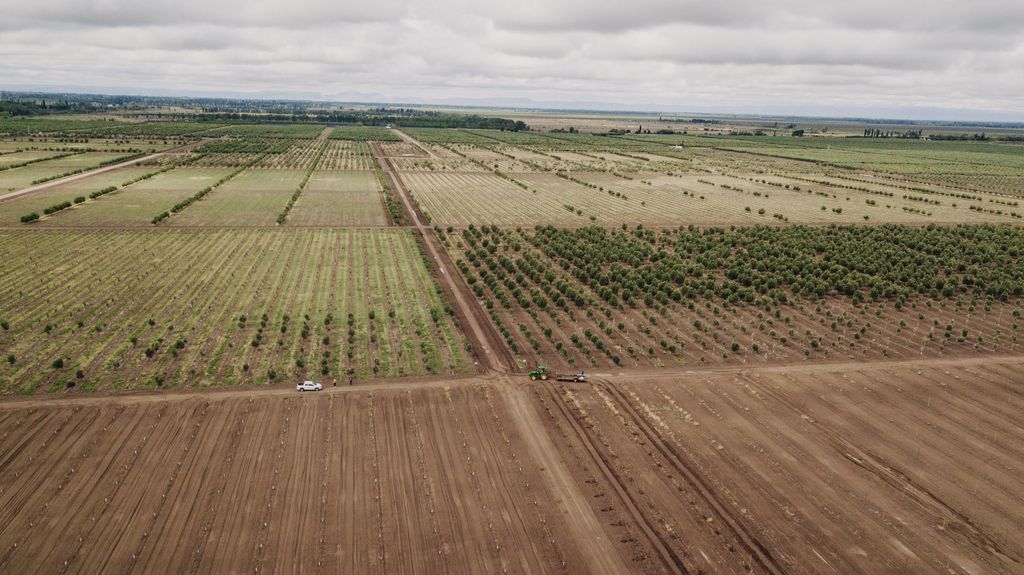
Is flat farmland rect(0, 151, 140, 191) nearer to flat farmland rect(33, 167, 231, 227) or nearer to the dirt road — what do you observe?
flat farmland rect(33, 167, 231, 227)

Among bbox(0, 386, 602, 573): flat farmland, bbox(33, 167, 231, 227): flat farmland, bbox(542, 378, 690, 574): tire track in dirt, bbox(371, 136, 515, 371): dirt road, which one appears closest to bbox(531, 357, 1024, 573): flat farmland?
bbox(542, 378, 690, 574): tire track in dirt

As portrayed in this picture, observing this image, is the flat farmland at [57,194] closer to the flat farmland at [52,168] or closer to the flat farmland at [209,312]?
the flat farmland at [52,168]

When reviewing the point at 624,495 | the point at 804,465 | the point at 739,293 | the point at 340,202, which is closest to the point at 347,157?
the point at 340,202

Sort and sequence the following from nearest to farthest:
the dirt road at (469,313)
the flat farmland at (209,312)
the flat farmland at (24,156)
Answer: the flat farmland at (209,312)
the dirt road at (469,313)
the flat farmland at (24,156)

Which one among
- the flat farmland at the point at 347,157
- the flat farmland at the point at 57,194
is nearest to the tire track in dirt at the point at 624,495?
the flat farmland at the point at 57,194

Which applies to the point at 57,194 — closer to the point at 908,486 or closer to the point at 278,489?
the point at 278,489

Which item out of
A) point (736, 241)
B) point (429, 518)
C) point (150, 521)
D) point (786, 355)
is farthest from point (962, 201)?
point (150, 521)

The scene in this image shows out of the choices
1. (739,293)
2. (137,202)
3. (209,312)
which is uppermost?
(137,202)
